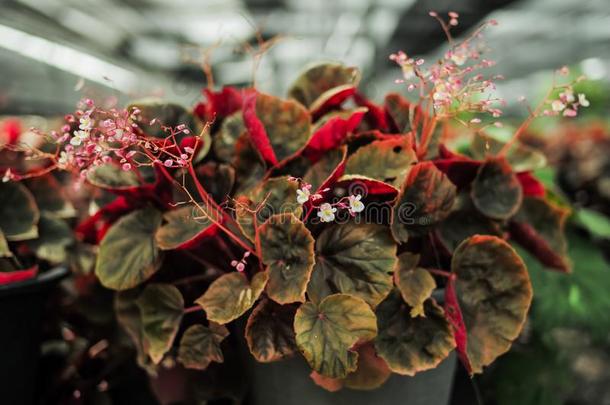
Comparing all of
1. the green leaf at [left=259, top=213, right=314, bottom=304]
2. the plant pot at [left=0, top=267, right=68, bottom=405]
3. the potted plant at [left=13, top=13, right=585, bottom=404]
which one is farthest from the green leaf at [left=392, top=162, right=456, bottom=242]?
the plant pot at [left=0, top=267, right=68, bottom=405]

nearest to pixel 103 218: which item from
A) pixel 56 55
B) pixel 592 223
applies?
pixel 592 223

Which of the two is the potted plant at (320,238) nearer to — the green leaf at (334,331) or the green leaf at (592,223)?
the green leaf at (334,331)

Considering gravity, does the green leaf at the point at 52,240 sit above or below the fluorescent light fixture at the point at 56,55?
above

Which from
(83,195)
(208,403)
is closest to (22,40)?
(83,195)

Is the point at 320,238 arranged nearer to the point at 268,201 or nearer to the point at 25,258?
the point at 268,201

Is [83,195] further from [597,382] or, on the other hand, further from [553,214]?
[597,382]

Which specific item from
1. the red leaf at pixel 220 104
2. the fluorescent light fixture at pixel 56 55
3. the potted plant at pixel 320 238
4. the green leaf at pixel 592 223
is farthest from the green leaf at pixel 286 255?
the fluorescent light fixture at pixel 56 55
